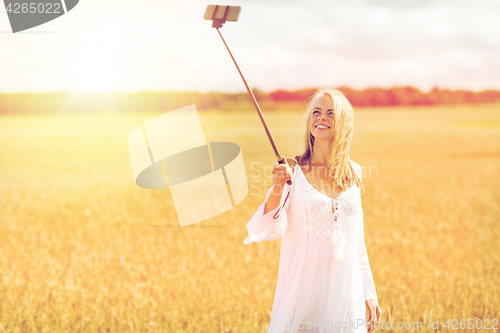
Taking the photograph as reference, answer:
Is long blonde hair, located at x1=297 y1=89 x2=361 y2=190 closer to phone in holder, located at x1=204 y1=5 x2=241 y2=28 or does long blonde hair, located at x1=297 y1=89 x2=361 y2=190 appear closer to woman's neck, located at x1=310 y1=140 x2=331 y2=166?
woman's neck, located at x1=310 y1=140 x2=331 y2=166

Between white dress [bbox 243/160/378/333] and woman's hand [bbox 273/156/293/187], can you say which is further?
white dress [bbox 243/160/378/333]

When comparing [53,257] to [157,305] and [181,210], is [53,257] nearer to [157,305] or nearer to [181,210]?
[157,305]

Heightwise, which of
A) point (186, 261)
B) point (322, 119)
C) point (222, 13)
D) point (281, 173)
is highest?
point (222, 13)

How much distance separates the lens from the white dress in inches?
109

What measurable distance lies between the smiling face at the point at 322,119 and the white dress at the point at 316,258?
28 centimetres

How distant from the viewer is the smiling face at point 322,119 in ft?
9.37

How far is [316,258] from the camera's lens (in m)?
2.84

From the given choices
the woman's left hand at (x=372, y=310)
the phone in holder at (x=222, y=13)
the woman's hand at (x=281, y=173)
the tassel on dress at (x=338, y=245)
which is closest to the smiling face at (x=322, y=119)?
the woman's hand at (x=281, y=173)

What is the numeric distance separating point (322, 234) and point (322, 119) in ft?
2.53

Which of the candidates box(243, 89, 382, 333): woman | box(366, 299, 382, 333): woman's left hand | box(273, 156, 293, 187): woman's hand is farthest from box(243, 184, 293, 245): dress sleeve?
box(366, 299, 382, 333): woman's left hand

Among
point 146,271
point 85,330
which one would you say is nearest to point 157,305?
point 85,330

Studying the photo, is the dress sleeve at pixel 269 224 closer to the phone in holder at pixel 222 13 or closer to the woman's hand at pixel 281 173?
the woman's hand at pixel 281 173

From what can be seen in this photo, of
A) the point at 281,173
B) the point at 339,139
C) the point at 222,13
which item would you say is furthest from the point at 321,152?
the point at 222,13

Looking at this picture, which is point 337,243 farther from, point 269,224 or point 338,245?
point 269,224
